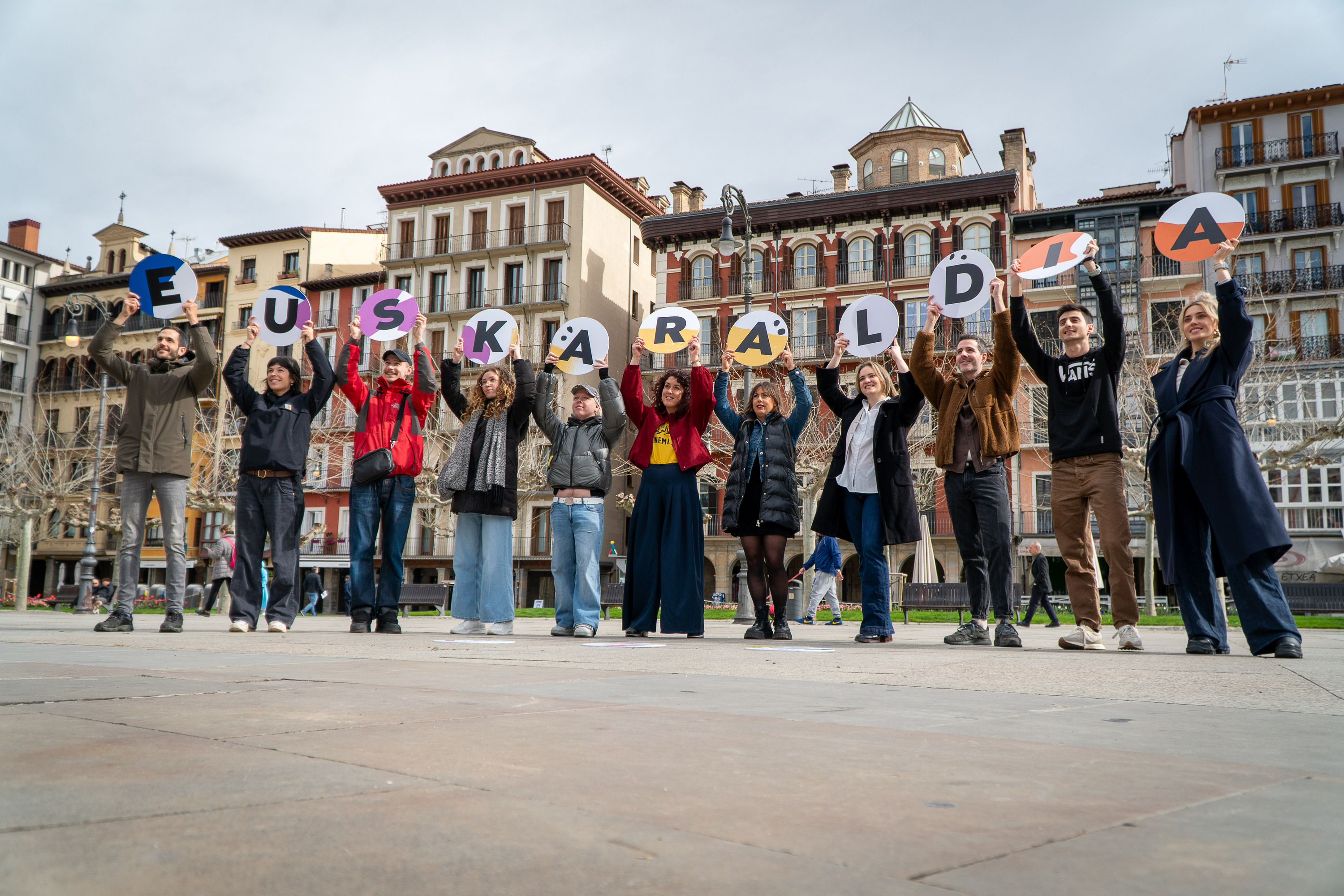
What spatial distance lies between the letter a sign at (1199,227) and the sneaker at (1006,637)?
2.61 metres

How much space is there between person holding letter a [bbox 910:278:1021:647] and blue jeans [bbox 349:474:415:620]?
4.06 m

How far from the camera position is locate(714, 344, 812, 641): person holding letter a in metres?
8.12

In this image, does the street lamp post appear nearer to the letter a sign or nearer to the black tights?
the black tights

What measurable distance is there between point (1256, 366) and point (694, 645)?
23.9 metres

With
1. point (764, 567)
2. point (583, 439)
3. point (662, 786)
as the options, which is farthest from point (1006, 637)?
point (662, 786)

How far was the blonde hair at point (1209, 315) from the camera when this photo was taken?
19.6ft

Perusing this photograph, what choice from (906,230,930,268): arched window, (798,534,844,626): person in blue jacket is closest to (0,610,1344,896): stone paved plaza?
(798,534,844,626): person in blue jacket

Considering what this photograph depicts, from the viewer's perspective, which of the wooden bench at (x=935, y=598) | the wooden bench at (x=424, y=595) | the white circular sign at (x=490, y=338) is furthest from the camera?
the wooden bench at (x=424, y=595)

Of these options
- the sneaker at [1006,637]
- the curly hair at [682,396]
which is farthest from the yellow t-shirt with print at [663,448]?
the sneaker at [1006,637]

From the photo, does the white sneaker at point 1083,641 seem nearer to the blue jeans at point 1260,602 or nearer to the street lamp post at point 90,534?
the blue jeans at point 1260,602

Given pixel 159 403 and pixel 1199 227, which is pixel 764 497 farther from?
pixel 159 403

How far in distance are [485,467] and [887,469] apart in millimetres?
3145

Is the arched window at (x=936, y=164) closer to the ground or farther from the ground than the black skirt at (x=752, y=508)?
farther from the ground

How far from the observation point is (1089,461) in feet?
21.4
